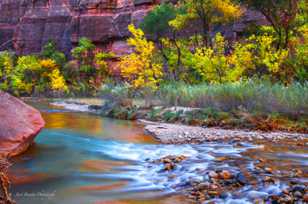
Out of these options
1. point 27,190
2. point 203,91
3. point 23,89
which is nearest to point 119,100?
point 203,91

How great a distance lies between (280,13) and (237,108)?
26.8ft

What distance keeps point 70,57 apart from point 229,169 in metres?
44.8

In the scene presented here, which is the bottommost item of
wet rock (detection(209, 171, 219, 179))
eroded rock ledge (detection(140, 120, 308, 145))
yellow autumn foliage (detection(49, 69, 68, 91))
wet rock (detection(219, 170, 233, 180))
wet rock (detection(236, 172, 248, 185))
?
yellow autumn foliage (detection(49, 69, 68, 91))

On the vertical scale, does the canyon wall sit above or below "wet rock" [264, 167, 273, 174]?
above

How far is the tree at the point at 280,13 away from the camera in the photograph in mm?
18391

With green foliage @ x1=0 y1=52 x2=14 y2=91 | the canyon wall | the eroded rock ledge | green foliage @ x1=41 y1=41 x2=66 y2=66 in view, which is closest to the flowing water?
the eroded rock ledge

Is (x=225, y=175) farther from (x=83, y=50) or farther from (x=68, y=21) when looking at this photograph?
(x=68, y=21)

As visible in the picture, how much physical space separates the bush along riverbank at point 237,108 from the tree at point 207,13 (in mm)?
7044

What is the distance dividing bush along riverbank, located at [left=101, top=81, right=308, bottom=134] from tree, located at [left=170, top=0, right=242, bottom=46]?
704cm

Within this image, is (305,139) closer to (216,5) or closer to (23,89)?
(216,5)

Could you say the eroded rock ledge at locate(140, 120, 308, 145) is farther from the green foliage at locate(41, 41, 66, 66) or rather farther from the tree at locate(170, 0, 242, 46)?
the green foliage at locate(41, 41, 66, 66)

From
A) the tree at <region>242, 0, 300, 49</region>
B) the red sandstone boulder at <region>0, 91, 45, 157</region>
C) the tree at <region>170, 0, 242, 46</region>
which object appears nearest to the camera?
the red sandstone boulder at <region>0, 91, 45, 157</region>

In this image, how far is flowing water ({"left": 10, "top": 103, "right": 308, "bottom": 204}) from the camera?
536cm

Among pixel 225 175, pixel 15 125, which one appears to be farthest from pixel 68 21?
pixel 225 175
